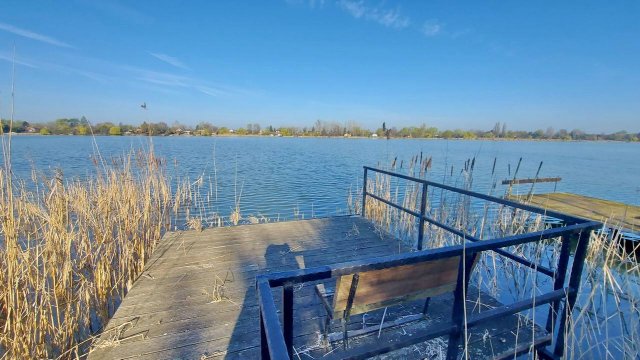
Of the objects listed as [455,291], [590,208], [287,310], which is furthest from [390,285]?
[590,208]

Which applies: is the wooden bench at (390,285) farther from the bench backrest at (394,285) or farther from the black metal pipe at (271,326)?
the black metal pipe at (271,326)

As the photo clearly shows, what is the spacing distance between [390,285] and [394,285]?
0.10 feet

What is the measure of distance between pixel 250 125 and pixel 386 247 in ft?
216

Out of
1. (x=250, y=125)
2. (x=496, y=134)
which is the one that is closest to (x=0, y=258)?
(x=496, y=134)

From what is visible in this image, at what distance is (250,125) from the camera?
66.5 metres

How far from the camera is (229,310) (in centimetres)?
265

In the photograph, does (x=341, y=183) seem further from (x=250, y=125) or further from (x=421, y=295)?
(x=250, y=125)

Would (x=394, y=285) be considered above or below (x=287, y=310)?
below

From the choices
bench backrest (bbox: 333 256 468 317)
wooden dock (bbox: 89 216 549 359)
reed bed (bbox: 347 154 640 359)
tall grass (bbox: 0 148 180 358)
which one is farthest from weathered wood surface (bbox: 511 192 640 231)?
tall grass (bbox: 0 148 180 358)

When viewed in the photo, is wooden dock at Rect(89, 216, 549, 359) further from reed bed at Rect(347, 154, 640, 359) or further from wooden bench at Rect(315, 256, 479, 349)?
reed bed at Rect(347, 154, 640, 359)

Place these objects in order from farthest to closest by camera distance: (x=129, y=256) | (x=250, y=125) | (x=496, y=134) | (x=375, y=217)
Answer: (x=250, y=125), (x=375, y=217), (x=496, y=134), (x=129, y=256)

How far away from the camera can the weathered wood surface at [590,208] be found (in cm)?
669

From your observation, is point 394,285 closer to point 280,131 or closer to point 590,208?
point 590,208

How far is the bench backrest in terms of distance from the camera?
5.23 feet
